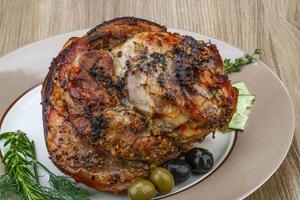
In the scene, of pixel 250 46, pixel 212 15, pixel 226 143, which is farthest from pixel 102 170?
pixel 212 15

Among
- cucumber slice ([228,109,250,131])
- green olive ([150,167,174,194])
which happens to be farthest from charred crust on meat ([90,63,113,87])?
cucumber slice ([228,109,250,131])

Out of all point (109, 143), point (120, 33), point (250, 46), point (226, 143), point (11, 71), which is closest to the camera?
point (109, 143)

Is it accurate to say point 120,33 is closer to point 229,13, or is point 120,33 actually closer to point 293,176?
point 293,176

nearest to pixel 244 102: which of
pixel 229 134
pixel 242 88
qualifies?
pixel 242 88

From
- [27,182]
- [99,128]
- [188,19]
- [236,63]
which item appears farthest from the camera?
[188,19]

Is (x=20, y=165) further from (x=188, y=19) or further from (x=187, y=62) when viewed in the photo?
(x=188, y=19)

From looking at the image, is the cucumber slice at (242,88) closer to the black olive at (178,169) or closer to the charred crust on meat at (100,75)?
the black olive at (178,169)

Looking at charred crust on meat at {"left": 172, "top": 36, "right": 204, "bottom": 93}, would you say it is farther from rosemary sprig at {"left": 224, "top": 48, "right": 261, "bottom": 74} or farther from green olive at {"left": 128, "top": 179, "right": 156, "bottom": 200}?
rosemary sprig at {"left": 224, "top": 48, "right": 261, "bottom": 74}
